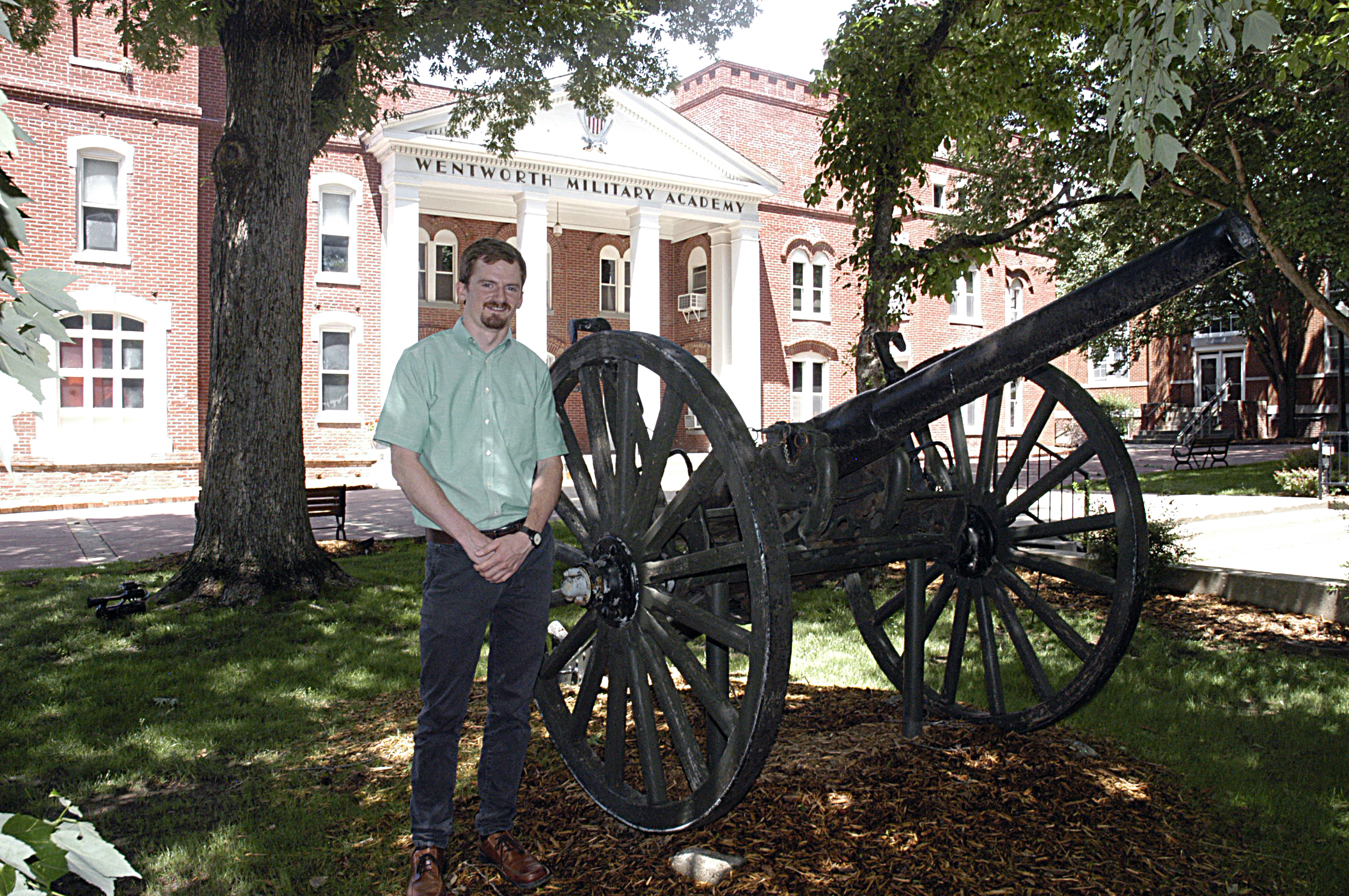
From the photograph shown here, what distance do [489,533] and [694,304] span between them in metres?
24.6

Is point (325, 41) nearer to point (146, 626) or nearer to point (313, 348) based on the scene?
point (146, 626)

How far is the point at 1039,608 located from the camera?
13.8ft

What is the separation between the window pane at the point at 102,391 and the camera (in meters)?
19.3

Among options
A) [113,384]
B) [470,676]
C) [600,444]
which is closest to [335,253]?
[113,384]

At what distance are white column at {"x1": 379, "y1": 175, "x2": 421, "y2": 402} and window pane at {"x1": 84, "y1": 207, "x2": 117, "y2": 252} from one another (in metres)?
5.17

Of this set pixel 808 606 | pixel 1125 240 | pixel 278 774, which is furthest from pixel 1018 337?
pixel 1125 240

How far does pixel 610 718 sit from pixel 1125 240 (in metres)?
14.6

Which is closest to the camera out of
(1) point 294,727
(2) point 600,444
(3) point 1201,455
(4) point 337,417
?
(2) point 600,444

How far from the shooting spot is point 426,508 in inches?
120

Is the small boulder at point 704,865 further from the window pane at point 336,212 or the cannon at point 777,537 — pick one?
the window pane at point 336,212

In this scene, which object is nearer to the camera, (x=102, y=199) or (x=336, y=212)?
(x=102, y=199)

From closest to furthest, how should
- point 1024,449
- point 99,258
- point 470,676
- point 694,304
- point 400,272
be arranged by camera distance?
point 470,676
point 1024,449
point 99,258
point 400,272
point 694,304

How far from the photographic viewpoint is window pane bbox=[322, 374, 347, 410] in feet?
71.5

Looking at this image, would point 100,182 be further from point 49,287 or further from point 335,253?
point 49,287
